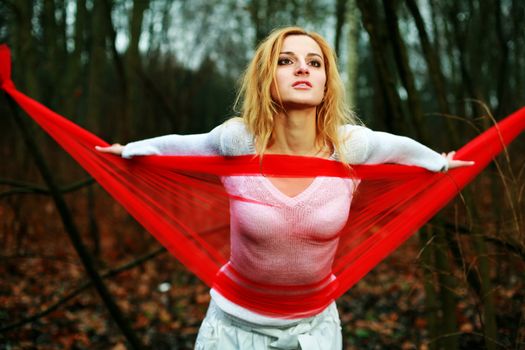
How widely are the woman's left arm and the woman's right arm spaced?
574mm

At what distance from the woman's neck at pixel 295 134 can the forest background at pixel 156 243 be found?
43 cm

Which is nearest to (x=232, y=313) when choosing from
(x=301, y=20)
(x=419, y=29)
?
(x=419, y=29)

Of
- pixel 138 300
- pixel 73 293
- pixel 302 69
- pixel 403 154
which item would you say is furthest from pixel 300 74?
pixel 138 300

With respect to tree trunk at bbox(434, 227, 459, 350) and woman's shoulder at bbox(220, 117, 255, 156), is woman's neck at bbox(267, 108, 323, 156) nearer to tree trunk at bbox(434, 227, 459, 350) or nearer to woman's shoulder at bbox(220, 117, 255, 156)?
woman's shoulder at bbox(220, 117, 255, 156)

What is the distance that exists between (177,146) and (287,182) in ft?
1.62

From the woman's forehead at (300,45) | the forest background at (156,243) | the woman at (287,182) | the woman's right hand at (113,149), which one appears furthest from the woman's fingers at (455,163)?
the woman's right hand at (113,149)

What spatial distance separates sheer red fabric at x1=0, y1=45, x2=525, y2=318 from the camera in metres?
1.85

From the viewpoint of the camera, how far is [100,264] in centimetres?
564

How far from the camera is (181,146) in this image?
79.4 inches

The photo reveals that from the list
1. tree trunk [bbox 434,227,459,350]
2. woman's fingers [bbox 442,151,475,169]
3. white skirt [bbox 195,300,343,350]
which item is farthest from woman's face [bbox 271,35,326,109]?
tree trunk [bbox 434,227,459,350]

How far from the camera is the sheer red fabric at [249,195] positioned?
185 centimetres

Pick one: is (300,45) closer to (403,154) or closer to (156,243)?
(403,154)

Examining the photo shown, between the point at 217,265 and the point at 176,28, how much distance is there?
10.3 metres

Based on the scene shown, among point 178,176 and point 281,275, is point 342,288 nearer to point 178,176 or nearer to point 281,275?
point 281,275
